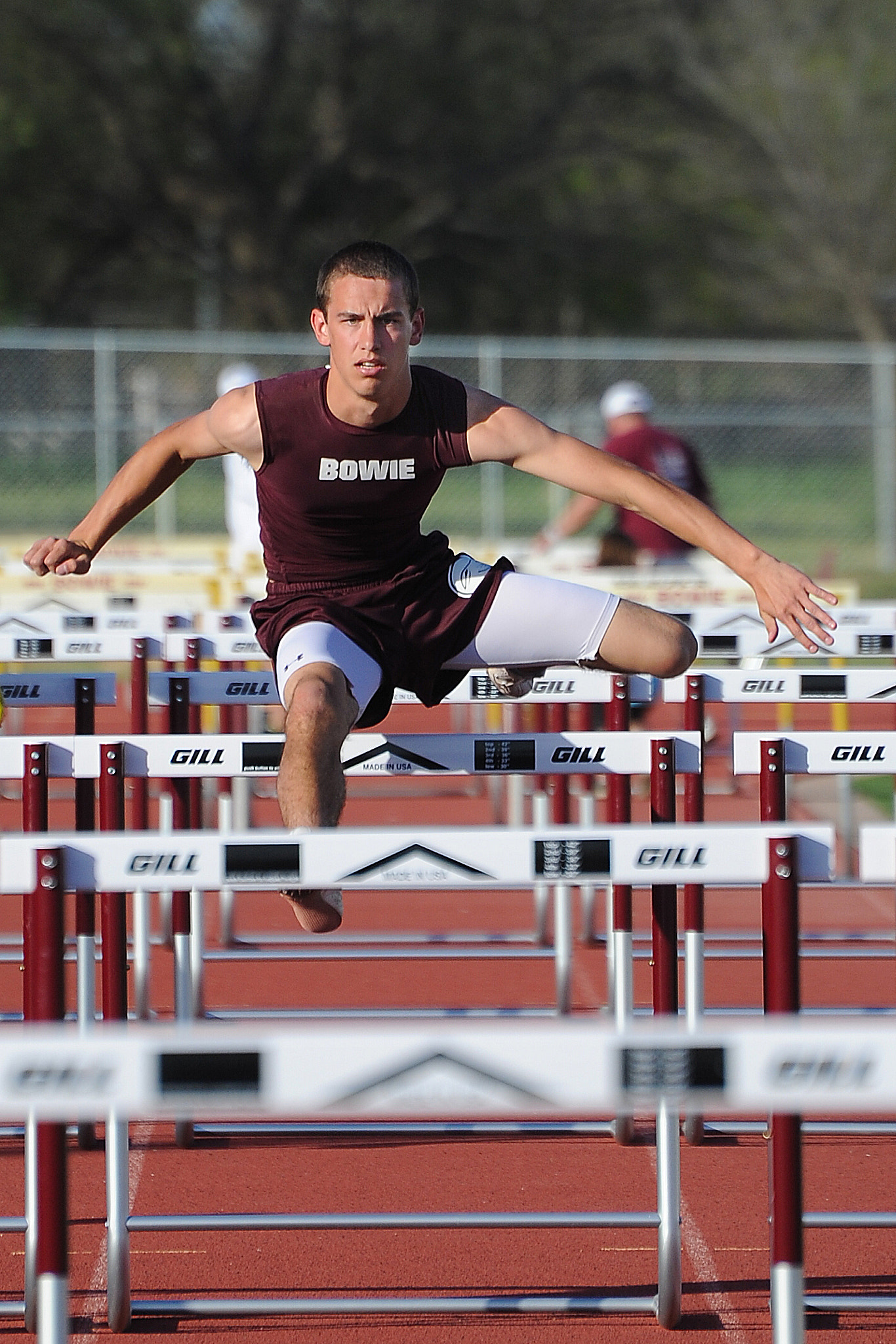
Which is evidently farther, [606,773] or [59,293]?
[59,293]

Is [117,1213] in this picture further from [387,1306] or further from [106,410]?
[106,410]

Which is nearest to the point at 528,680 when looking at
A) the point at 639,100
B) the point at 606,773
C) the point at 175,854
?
the point at 606,773

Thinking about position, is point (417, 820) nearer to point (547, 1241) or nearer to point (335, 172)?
point (547, 1241)

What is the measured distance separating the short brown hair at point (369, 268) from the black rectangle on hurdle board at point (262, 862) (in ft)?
6.69

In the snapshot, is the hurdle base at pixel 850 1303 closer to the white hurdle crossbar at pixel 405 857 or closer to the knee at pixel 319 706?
the white hurdle crossbar at pixel 405 857

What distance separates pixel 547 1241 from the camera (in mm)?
4074

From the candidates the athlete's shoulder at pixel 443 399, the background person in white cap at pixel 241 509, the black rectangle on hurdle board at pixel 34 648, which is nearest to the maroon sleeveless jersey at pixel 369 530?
the athlete's shoulder at pixel 443 399

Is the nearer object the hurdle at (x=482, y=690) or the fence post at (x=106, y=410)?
the hurdle at (x=482, y=690)

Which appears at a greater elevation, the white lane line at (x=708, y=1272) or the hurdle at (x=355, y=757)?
the hurdle at (x=355, y=757)

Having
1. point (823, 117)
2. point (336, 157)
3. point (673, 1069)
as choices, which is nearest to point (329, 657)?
point (673, 1069)

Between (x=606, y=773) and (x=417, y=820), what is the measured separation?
18.7ft

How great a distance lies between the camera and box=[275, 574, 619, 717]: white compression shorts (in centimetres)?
434

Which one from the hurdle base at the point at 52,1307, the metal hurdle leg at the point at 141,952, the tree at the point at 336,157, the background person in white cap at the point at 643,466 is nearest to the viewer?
the hurdle base at the point at 52,1307

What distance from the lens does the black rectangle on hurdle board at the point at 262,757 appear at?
3.69 metres
